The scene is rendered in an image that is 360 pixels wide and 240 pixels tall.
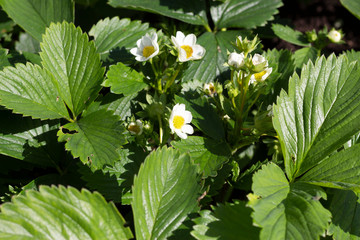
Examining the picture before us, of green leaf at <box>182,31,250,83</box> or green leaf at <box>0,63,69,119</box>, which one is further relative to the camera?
green leaf at <box>182,31,250,83</box>

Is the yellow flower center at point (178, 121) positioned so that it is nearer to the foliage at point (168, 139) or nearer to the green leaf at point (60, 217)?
the foliage at point (168, 139)

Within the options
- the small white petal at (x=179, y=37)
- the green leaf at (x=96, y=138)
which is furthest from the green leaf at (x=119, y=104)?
the small white petal at (x=179, y=37)

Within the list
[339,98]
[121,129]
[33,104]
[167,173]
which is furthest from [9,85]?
[339,98]

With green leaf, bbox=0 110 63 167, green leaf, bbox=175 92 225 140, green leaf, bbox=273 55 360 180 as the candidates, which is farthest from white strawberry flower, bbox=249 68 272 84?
green leaf, bbox=0 110 63 167

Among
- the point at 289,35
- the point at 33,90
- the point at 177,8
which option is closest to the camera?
the point at 33,90

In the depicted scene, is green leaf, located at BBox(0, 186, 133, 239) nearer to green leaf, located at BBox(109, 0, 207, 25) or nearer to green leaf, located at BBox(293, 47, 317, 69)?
green leaf, located at BBox(109, 0, 207, 25)

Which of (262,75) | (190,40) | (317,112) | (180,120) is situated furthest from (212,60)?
(317,112)

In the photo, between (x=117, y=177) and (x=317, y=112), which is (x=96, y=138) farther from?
(x=317, y=112)
